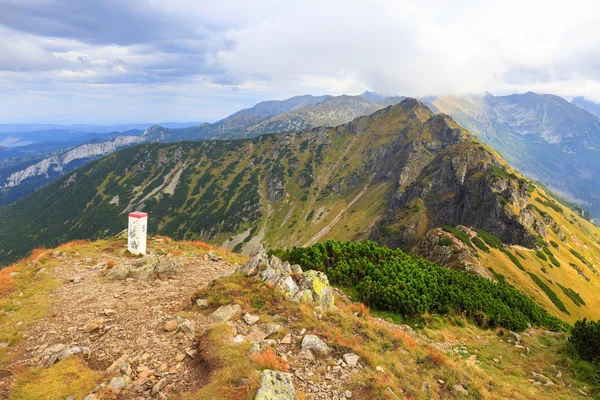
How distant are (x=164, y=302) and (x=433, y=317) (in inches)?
800

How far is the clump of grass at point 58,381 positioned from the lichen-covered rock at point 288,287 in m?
10.2

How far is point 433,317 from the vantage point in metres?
24.1

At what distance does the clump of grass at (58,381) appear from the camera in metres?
10.3

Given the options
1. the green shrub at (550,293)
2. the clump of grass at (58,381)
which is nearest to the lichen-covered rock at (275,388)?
the clump of grass at (58,381)

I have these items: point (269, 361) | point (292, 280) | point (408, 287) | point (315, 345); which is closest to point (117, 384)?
point (269, 361)

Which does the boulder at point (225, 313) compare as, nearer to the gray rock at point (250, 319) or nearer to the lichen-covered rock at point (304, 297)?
the gray rock at point (250, 319)

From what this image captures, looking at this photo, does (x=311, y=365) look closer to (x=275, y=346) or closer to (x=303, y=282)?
(x=275, y=346)

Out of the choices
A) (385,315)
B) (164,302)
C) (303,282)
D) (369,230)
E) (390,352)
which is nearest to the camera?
(390,352)

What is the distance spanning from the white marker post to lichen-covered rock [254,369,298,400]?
932 inches

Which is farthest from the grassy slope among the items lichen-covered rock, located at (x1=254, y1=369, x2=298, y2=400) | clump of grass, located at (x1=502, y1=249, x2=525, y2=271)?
lichen-covered rock, located at (x1=254, y1=369, x2=298, y2=400)

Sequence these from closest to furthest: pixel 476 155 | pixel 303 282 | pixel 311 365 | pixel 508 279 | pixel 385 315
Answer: pixel 311 365, pixel 303 282, pixel 385 315, pixel 508 279, pixel 476 155

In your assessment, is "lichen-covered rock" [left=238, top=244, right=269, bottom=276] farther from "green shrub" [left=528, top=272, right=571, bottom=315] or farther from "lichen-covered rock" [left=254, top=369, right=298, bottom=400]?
"green shrub" [left=528, top=272, right=571, bottom=315]

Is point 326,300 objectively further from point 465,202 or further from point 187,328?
point 465,202

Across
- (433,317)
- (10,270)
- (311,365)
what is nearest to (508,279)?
(433,317)
